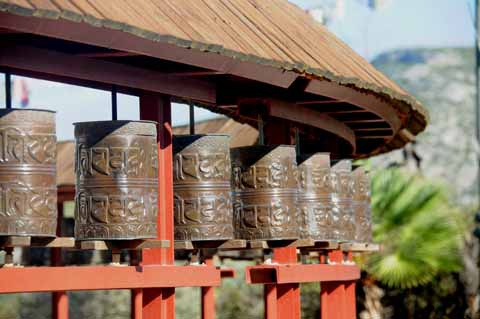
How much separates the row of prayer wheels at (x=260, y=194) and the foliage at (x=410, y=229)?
1030cm

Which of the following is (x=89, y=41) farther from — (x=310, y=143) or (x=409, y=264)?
(x=409, y=264)

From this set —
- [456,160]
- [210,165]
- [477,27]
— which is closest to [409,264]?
[477,27]

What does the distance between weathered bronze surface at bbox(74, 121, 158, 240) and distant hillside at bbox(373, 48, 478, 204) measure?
5988cm

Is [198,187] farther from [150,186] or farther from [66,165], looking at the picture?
[66,165]

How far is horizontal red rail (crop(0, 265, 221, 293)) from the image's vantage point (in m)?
8.55

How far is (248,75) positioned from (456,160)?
70.8m

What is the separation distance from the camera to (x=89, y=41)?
27.4ft

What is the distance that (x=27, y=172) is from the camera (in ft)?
28.3

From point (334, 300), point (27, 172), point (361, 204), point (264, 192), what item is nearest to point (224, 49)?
point (27, 172)

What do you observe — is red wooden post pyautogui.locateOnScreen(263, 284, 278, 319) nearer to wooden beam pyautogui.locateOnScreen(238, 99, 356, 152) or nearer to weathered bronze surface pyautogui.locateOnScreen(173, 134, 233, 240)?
wooden beam pyautogui.locateOnScreen(238, 99, 356, 152)

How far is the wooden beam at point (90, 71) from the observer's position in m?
8.71

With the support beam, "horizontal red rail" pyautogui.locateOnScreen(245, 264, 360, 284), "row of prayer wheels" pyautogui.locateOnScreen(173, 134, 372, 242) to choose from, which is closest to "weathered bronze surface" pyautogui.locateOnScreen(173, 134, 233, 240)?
"row of prayer wheels" pyautogui.locateOnScreen(173, 134, 372, 242)

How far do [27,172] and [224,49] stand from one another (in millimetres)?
1370

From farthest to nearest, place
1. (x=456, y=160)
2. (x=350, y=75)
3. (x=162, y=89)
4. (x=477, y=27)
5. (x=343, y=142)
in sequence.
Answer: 1. (x=456, y=160)
2. (x=477, y=27)
3. (x=343, y=142)
4. (x=350, y=75)
5. (x=162, y=89)
